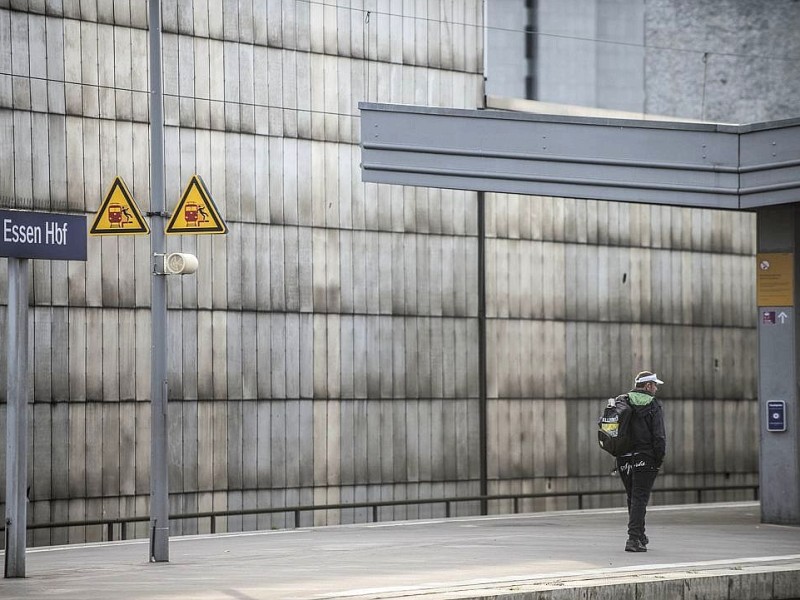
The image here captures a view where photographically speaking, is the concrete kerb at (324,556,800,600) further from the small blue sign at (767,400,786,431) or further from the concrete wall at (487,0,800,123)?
the concrete wall at (487,0,800,123)

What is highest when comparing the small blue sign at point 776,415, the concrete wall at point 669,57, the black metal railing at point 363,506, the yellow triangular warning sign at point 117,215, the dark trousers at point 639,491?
the concrete wall at point 669,57

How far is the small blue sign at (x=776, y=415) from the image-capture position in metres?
16.8

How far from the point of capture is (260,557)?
13664 mm

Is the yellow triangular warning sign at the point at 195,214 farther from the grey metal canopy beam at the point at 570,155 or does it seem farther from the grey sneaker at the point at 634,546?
the grey sneaker at the point at 634,546

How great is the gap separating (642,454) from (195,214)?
15.8 ft

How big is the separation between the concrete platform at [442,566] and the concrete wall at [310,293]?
2396 millimetres

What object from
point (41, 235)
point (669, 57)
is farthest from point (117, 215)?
point (669, 57)

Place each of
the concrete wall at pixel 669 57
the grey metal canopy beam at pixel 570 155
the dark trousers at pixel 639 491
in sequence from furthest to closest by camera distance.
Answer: the concrete wall at pixel 669 57, the grey metal canopy beam at pixel 570 155, the dark trousers at pixel 639 491

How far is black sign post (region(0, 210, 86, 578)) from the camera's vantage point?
1174cm

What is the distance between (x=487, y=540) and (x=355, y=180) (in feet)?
24.2

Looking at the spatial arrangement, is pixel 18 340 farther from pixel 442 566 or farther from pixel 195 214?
pixel 442 566

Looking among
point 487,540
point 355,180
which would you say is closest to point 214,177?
point 355,180

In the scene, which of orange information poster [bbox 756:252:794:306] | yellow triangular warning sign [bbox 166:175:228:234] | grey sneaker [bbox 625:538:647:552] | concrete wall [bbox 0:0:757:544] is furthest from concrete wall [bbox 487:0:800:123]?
grey sneaker [bbox 625:538:647:552]

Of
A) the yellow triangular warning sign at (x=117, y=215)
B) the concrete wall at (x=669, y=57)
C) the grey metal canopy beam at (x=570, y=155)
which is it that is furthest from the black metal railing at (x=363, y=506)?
the concrete wall at (x=669, y=57)
